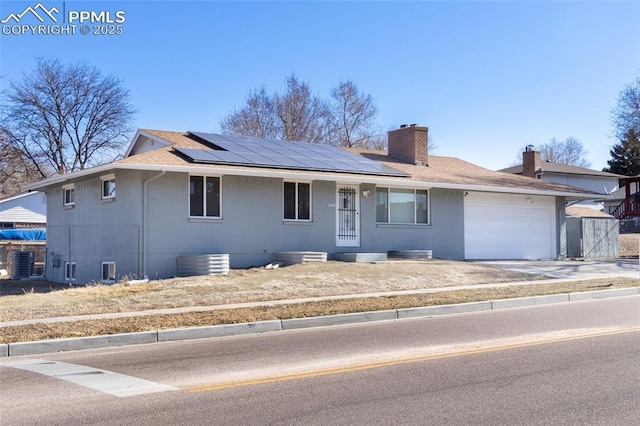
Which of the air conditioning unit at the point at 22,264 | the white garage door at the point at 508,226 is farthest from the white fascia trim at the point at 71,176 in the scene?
the white garage door at the point at 508,226

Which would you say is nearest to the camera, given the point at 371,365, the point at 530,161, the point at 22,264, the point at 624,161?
the point at 371,365

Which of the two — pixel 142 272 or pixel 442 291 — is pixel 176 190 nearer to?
pixel 142 272

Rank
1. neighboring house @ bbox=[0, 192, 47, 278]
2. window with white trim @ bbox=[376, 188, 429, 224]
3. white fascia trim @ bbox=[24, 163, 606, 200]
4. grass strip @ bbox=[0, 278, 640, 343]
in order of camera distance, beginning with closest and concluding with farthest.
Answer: grass strip @ bbox=[0, 278, 640, 343] → white fascia trim @ bbox=[24, 163, 606, 200] → window with white trim @ bbox=[376, 188, 429, 224] → neighboring house @ bbox=[0, 192, 47, 278]

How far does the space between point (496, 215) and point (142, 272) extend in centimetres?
1431

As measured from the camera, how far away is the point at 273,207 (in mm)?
21172

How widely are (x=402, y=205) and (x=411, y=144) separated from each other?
4931 millimetres

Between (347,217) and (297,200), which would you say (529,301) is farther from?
(297,200)

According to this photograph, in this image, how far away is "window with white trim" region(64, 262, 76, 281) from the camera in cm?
2298

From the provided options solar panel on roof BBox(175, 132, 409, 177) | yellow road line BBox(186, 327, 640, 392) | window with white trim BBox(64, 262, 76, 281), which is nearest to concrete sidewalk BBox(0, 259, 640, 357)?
yellow road line BBox(186, 327, 640, 392)

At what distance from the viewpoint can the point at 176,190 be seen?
1956 cm

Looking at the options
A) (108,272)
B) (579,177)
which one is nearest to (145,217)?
(108,272)

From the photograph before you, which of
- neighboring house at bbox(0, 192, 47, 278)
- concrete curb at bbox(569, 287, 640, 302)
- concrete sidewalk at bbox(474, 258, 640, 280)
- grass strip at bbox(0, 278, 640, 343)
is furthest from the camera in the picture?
neighboring house at bbox(0, 192, 47, 278)

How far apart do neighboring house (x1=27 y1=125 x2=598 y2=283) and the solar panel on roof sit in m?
0.05

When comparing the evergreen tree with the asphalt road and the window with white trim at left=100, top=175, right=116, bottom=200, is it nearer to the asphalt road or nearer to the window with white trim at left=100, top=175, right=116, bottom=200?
the window with white trim at left=100, top=175, right=116, bottom=200
